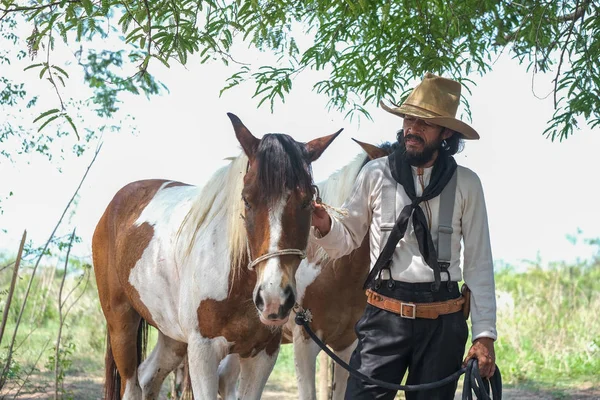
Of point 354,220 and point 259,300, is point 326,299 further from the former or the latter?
point 259,300

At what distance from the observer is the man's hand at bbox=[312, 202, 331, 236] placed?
339 cm

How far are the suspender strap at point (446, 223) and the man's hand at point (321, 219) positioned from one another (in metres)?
0.48

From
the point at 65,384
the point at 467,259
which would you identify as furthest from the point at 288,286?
the point at 65,384

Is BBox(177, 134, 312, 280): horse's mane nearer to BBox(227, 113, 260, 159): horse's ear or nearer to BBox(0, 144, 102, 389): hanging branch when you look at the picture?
BBox(227, 113, 260, 159): horse's ear

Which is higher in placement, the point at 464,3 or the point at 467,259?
the point at 464,3

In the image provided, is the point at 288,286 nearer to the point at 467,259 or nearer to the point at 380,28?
the point at 467,259

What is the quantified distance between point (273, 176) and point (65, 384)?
5681mm

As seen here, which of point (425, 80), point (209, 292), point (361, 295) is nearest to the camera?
point (425, 80)

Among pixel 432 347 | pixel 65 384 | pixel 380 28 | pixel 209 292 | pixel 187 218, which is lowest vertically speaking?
pixel 65 384

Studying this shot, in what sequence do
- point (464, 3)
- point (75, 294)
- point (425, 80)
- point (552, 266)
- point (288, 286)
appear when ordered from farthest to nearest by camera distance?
point (552, 266), point (75, 294), point (464, 3), point (425, 80), point (288, 286)

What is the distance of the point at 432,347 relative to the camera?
328 centimetres

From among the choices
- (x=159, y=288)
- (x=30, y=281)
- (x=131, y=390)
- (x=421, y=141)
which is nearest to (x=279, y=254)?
(x=421, y=141)

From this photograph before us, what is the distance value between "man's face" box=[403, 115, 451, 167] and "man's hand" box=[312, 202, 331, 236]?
428mm

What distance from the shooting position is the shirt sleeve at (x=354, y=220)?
11.3 ft
